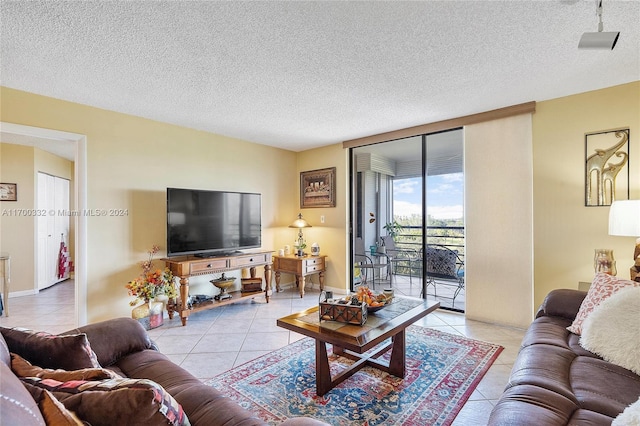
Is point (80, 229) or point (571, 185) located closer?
point (571, 185)

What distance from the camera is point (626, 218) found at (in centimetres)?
223

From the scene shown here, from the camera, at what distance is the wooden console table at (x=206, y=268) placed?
339cm

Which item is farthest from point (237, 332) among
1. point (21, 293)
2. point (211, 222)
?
point (21, 293)

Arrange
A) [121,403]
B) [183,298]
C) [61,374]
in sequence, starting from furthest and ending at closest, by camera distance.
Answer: [183,298] < [61,374] < [121,403]

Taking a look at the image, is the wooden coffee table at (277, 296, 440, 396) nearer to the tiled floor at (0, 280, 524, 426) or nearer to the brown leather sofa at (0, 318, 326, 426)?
the tiled floor at (0, 280, 524, 426)

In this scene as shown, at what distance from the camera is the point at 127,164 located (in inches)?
135

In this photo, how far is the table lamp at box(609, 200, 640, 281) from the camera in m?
2.19

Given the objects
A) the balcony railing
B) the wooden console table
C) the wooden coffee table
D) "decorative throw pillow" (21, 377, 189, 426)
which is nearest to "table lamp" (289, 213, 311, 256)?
the wooden console table

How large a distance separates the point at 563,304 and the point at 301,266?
10.1 ft

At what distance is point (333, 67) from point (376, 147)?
245 centimetres

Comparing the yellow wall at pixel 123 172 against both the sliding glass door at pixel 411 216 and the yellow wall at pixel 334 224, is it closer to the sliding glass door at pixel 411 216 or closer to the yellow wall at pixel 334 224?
the yellow wall at pixel 334 224

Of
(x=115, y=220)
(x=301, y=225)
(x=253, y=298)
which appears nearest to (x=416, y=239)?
(x=301, y=225)

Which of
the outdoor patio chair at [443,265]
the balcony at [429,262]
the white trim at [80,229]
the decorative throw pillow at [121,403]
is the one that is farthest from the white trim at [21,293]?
the outdoor patio chair at [443,265]

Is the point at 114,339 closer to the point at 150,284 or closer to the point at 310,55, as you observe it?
the point at 150,284
